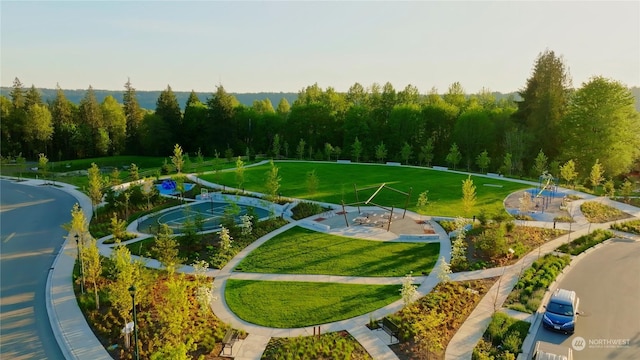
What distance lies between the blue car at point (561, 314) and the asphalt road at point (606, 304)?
28 cm

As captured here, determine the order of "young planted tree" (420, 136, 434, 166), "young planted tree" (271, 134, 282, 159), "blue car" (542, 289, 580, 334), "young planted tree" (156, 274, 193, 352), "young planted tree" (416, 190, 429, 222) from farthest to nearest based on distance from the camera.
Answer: "young planted tree" (271, 134, 282, 159) → "young planted tree" (420, 136, 434, 166) → "young planted tree" (416, 190, 429, 222) → "blue car" (542, 289, 580, 334) → "young planted tree" (156, 274, 193, 352)

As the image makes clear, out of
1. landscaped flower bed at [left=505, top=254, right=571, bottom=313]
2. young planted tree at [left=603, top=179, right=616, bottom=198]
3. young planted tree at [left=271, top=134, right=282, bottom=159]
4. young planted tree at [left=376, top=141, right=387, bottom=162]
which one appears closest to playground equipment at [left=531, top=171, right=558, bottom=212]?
young planted tree at [left=603, top=179, right=616, bottom=198]

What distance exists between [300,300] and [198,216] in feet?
42.2

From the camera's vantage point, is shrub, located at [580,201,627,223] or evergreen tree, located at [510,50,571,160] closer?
shrub, located at [580,201,627,223]

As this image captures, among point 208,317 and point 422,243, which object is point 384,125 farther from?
point 208,317

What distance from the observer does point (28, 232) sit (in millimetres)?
30172

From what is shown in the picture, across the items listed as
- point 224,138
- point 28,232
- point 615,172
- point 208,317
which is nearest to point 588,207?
point 615,172

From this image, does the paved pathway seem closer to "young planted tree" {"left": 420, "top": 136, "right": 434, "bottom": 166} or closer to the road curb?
the road curb

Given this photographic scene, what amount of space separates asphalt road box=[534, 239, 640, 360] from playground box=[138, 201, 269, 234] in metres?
20.3

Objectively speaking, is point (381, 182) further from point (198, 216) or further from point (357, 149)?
point (198, 216)

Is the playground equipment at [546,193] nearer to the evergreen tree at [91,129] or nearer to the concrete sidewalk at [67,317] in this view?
the concrete sidewalk at [67,317]

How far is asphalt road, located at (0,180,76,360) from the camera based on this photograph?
1645cm

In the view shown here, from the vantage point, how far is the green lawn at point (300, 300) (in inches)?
697

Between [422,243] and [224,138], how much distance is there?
53417 millimetres
